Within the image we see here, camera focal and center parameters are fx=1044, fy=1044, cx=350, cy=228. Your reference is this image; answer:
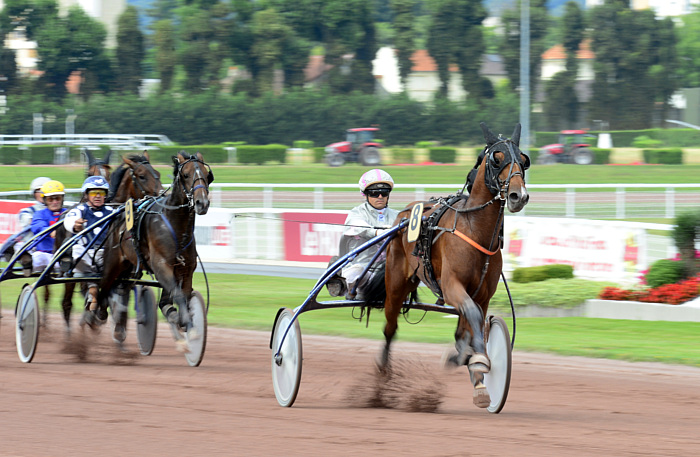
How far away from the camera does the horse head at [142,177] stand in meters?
9.18

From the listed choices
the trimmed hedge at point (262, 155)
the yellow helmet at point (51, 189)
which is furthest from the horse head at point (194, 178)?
the trimmed hedge at point (262, 155)

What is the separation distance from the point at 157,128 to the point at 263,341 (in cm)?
3761

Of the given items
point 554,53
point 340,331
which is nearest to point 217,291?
point 340,331

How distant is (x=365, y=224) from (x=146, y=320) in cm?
249

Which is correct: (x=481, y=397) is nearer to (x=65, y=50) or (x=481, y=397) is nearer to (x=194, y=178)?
(x=194, y=178)

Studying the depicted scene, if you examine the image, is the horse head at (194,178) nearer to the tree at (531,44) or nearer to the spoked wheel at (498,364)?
the spoked wheel at (498,364)

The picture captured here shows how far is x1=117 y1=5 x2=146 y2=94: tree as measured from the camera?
52.7 m

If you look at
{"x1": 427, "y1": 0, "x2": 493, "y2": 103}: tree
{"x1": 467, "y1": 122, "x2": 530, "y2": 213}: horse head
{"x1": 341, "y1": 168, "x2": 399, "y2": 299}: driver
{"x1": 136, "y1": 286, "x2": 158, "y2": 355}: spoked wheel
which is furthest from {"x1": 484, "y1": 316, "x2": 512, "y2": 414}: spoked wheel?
{"x1": 427, "y1": 0, "x2": 493, "y2": 103}: tree

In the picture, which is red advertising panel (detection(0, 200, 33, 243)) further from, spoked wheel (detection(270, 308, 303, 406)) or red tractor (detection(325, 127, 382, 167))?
red tractor (detection(325, 127, 382, 167))

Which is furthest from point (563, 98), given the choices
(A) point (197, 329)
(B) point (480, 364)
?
→ (B) point (480, 364)

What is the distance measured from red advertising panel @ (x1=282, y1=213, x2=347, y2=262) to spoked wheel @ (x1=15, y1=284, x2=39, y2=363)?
725 cm

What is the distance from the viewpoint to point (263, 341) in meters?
9.79

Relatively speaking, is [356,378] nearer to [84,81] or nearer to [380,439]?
[380,439]

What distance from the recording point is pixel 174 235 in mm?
8203
